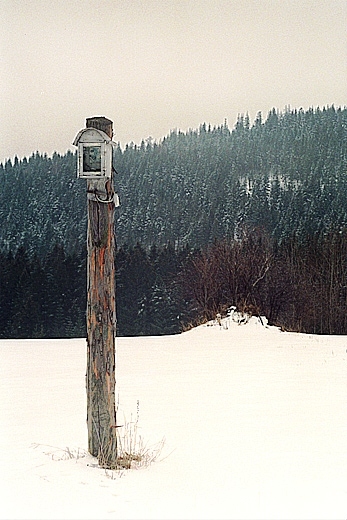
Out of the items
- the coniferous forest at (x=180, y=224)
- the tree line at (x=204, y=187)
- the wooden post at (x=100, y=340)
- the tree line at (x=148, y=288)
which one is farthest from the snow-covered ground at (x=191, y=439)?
the tree line at (x=204, y=187)

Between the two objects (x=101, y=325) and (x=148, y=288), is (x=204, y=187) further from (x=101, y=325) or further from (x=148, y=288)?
(x=101, y=325)

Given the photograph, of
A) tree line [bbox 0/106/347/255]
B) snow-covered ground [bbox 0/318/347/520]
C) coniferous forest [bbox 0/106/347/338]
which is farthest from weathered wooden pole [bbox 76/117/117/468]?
tree line [bbox 0/106/347/255]

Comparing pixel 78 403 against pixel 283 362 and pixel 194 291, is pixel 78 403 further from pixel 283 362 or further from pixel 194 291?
pixel 194 291

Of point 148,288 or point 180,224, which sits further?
point 180,224

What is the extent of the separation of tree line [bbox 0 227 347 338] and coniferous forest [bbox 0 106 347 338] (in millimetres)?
57

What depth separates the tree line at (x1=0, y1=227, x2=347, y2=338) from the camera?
2791cm

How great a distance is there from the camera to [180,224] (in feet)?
121

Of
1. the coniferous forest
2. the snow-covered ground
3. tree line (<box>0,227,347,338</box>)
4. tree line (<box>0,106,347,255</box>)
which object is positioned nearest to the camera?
the snow-covered ground

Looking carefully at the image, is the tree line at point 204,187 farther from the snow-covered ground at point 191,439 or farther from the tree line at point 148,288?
the snow-covered ground at point 191,439

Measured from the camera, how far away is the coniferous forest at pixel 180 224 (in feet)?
93.4

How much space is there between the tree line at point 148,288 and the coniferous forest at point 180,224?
0.06m

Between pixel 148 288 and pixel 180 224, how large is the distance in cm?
590

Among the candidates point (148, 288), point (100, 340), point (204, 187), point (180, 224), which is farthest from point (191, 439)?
point (204, 187)

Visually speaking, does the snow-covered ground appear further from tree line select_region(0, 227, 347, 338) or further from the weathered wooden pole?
tree line select_region(0, 227, 347, 338)
